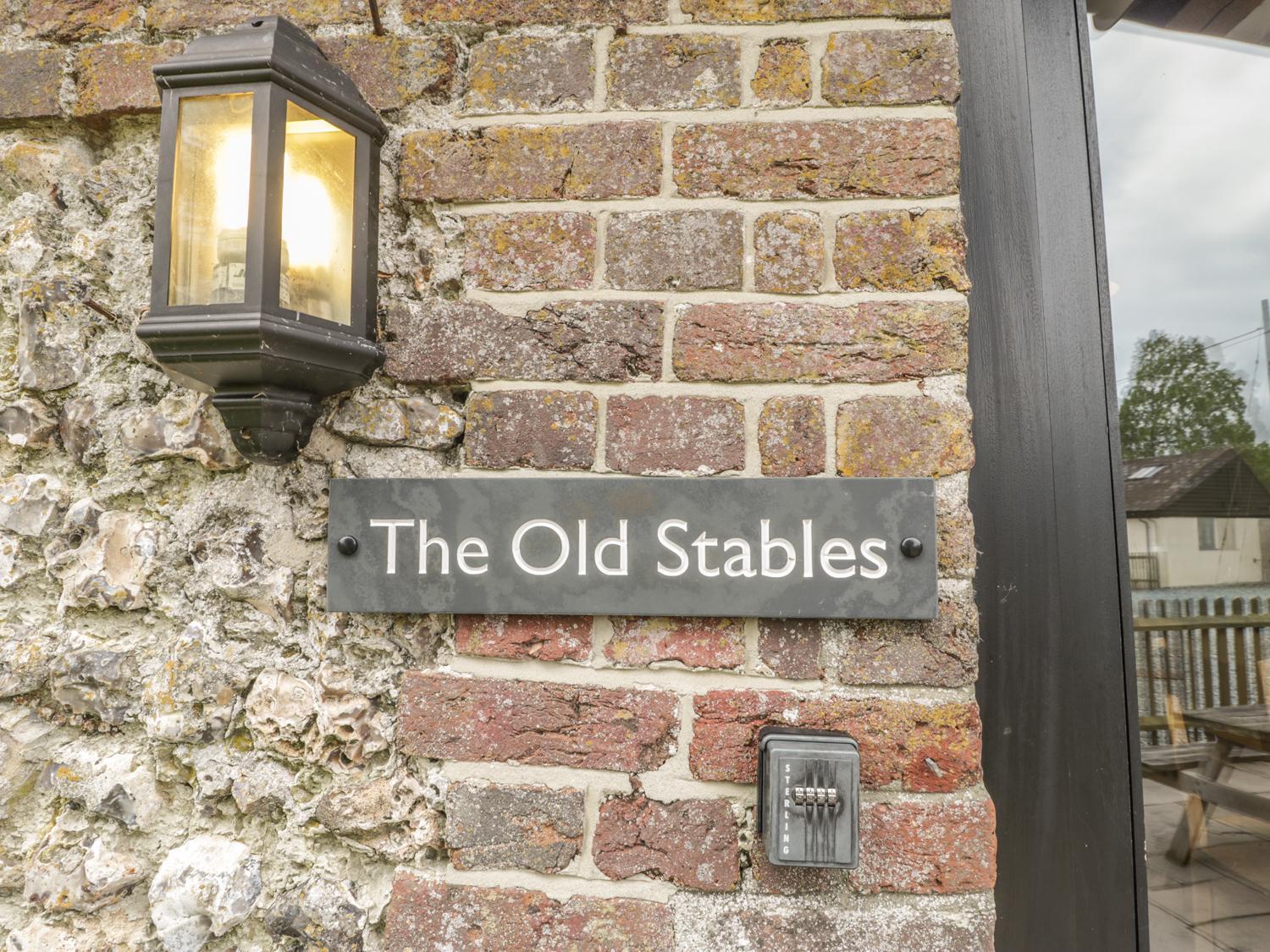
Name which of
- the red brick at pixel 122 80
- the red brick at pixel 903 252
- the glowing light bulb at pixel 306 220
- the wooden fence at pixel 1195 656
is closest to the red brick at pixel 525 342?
the glowing light bulb at pixel 306 220

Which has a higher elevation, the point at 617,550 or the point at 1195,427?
the point at 1195,427

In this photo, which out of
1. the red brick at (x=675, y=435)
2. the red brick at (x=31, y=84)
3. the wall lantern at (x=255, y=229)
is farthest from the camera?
the red brick at (x=31, y=84)

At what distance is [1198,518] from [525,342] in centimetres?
99

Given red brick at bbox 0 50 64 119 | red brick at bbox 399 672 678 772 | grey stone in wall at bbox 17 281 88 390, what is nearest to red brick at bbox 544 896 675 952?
red brick at bbox 399 672 678 772

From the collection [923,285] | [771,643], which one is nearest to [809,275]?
[923,285]

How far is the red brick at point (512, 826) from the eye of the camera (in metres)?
0.77

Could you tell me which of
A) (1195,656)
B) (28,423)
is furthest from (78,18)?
(1195,656)

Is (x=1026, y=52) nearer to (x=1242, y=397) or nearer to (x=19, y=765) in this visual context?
(x=1242, y=397)

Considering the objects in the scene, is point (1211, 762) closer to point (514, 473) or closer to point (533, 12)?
point (514, 473)

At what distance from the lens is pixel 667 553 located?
767mm

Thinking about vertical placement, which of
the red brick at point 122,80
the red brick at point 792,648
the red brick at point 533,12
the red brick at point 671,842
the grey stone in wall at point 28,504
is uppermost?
the red brick at point 533,12

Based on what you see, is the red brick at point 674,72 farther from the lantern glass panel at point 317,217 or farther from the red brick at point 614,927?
the red brick at point 614,927

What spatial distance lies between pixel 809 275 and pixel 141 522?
34.7 inches

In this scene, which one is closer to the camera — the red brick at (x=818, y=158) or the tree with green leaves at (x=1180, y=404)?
the red brick at (x=818, y=158)
